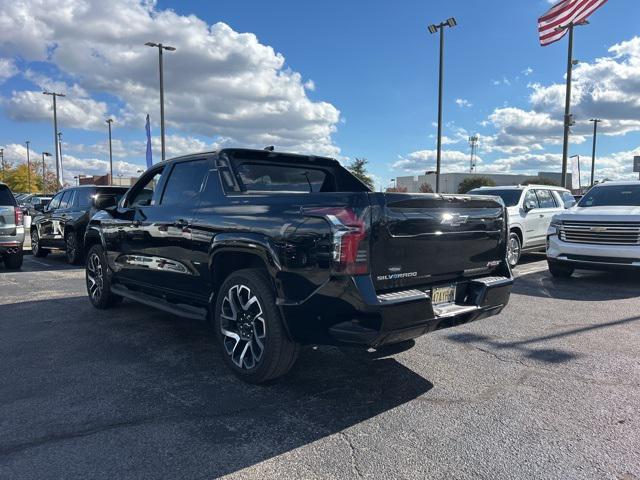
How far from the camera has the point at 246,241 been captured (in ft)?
12.6

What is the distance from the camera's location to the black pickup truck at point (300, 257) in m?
3.31

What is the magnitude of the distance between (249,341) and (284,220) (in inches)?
41.1

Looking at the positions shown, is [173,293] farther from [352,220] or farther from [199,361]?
[352,220]

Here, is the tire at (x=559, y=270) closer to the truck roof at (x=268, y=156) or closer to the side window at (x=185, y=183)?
the truck roof at (x=268, y=156)

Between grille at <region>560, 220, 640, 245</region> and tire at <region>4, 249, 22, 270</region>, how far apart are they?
1041cm

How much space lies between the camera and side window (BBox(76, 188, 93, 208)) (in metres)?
10.9

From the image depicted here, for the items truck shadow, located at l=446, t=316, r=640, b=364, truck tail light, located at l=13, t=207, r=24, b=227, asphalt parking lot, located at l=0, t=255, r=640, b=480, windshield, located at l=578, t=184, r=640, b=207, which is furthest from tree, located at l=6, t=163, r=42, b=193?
truck shadow, located at l=446, t=316, r=640, b=364

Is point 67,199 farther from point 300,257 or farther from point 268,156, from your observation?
point 300,257

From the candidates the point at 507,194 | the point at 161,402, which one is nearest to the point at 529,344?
the point at 161,402

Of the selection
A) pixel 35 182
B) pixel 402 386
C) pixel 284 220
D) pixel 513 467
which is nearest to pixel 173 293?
pixel 284 220

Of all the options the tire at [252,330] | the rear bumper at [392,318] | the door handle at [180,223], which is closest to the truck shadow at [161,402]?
the tire at [252,330]

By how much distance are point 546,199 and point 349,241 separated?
33.0 feet

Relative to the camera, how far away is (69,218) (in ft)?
36.4

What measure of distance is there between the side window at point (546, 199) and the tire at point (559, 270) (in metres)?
2.91
